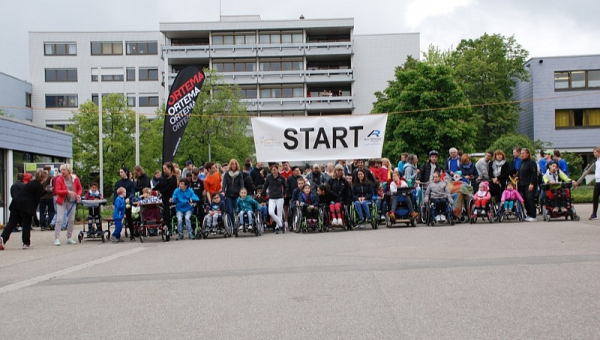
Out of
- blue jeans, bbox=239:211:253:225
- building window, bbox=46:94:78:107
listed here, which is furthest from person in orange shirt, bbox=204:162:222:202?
building window, bbox=46:94:78:107

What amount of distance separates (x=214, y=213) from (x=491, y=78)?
150 ft

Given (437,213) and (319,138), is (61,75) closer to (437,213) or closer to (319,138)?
(319,138)

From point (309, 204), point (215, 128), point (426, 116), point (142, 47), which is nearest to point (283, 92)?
point (142, 47)

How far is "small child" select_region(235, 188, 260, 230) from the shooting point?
1659 centimetres

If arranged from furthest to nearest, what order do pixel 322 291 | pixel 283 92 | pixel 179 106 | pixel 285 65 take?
pixel 285 65, pixel 283 92, pixel 179 106, pixel 322 291

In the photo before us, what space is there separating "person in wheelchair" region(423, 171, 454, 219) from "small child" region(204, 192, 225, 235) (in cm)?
550

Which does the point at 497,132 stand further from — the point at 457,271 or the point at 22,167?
the point at 457,271

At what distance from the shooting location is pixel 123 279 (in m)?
9.46

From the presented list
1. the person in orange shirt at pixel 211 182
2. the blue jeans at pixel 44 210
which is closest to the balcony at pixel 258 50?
the blue jeans at pixel 44 210

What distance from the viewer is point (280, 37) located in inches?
2805

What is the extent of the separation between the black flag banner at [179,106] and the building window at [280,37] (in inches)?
1968

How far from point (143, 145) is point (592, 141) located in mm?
37147

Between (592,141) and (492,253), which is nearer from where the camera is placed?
(492,253)

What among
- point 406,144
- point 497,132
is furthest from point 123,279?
point 497,132
